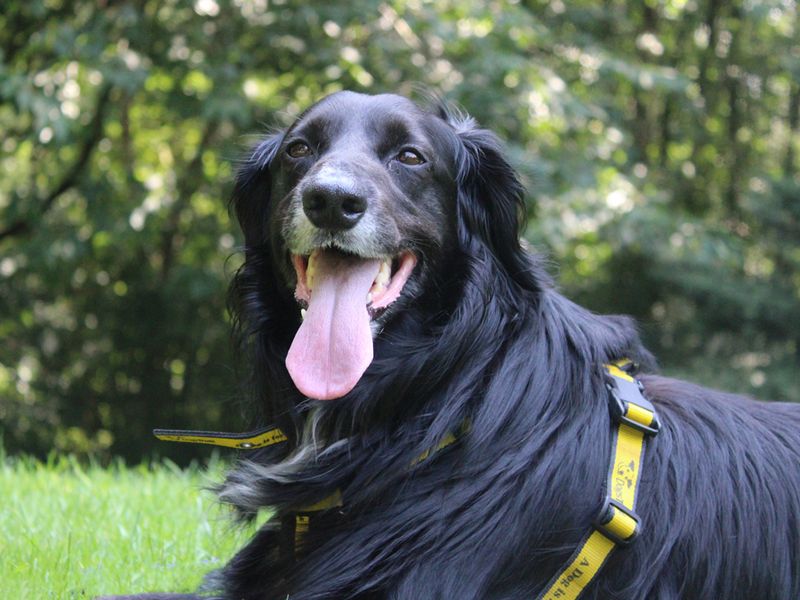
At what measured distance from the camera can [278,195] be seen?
3295 mm

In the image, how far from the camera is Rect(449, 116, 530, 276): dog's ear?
3.19 metres

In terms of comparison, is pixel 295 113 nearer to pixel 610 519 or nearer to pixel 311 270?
pixel 311 270

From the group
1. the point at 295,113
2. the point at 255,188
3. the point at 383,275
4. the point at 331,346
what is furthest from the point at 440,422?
the point at 295,113

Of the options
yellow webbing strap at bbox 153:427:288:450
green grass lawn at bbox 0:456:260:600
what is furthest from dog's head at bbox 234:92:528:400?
green grass lawn at bbox 0:456:260:600

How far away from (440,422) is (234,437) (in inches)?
27.2

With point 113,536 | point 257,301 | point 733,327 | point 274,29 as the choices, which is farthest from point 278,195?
point 733,327

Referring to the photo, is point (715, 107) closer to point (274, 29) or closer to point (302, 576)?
point (274, 29)

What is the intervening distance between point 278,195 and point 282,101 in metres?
5.74

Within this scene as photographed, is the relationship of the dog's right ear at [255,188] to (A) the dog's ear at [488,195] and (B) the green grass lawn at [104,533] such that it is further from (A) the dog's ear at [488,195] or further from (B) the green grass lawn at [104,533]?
(B) the green grass lawn at [104,533]

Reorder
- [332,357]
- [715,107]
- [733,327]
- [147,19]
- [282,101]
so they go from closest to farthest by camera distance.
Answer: [332,357]
[147,19]
[282,101]
[733,327]
[715,107]

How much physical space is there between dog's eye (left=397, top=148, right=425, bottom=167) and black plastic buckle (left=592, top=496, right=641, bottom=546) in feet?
3.97

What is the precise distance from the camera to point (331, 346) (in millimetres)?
2850

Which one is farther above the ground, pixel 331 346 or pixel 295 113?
pixel 331 346

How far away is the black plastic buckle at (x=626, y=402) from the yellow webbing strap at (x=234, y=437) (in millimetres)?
1018
